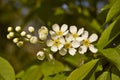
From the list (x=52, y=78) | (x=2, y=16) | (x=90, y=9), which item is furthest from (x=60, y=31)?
(x=2, y=16)

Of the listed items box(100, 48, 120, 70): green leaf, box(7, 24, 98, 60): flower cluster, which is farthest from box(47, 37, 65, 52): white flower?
box(100, 48, 120, 70): green leaf

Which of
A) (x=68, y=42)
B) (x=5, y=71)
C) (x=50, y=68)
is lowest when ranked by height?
(x=50, y=68)

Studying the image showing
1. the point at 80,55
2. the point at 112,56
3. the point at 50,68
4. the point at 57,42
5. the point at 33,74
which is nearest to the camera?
the point at 112,56

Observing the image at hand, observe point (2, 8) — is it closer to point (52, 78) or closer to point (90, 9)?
point (90, 9)

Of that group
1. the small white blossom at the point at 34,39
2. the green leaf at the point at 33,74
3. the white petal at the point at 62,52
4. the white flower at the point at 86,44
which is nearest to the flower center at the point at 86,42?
the white flower at the point at 86,44

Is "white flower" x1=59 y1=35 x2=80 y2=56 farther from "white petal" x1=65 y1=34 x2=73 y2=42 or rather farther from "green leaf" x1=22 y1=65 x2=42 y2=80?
"green leaf" x1=22 y1=65 x2=42 y2=80

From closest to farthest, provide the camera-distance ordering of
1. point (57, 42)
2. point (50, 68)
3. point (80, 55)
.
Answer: point (57, 42)
point (80, 55)
point (50, 68)

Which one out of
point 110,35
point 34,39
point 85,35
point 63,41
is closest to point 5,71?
point 34,39

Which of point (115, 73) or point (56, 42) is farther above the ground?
point (56, 42)

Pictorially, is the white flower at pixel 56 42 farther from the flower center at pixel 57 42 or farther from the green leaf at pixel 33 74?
the green leaf at pixel 33 74

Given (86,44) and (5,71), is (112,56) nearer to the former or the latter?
(86,44)
